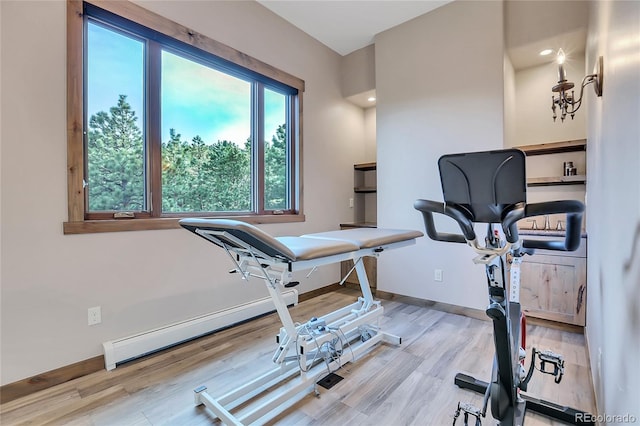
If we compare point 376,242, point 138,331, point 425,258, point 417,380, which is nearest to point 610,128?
point 376,242

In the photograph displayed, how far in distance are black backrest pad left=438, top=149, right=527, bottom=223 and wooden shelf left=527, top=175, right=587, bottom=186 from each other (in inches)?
88.5

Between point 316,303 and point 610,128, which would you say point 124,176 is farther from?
point 610,128

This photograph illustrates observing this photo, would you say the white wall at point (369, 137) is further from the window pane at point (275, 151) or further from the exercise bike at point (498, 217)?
the exercise bike at point (498, 217)

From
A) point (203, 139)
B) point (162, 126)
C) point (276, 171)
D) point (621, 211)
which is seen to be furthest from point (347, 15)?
point (621, 211)

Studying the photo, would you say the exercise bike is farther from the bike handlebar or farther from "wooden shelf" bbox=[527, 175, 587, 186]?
"wooden shelf" bbox=[527, 175, 587, 186]

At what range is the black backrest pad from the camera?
3.41ft

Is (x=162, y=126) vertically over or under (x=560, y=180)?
over

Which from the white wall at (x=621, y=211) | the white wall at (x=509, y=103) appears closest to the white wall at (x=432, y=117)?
the white wall at (x=509, y=103)

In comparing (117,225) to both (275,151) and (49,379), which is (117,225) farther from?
(275,151)

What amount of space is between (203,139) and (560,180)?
10.8 feet

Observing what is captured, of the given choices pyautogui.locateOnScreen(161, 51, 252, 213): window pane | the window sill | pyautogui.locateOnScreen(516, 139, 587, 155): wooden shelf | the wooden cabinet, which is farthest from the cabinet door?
the window sill

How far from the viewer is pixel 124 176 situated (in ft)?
7.14

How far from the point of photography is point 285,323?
167 centimetres

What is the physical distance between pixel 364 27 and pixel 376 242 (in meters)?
2.69
